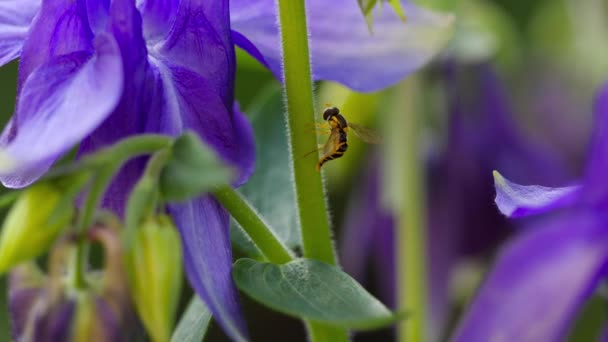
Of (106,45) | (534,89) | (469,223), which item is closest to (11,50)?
(106,45)

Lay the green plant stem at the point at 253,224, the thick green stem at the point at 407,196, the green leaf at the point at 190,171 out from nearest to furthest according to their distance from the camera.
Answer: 1. the green leaf at the point at 190,171
2. the green plant stem at the point at 253,224
3. the thick green stem at the point at 407,196

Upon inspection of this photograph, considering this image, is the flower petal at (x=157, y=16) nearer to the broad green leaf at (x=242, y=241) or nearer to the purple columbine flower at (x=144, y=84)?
the purple columbine flower at (x=144, y=84)

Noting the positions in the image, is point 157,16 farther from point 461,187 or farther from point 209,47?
point 461,187

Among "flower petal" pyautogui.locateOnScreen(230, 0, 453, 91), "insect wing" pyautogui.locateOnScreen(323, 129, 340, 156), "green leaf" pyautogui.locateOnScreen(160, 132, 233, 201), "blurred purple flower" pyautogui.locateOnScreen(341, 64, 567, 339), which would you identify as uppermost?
"flower petal" pyautogui.locateOnScreen(230, 0, 453, 91)

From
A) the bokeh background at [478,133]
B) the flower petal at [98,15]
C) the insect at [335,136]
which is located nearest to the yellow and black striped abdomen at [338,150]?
the insect at [335,136]

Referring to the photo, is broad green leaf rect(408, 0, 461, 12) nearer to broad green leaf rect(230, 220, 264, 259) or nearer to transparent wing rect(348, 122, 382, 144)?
transparent wing rect(348, 122, 382, 144)

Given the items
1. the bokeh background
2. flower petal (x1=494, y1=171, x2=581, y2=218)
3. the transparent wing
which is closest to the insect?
the transparent wing
